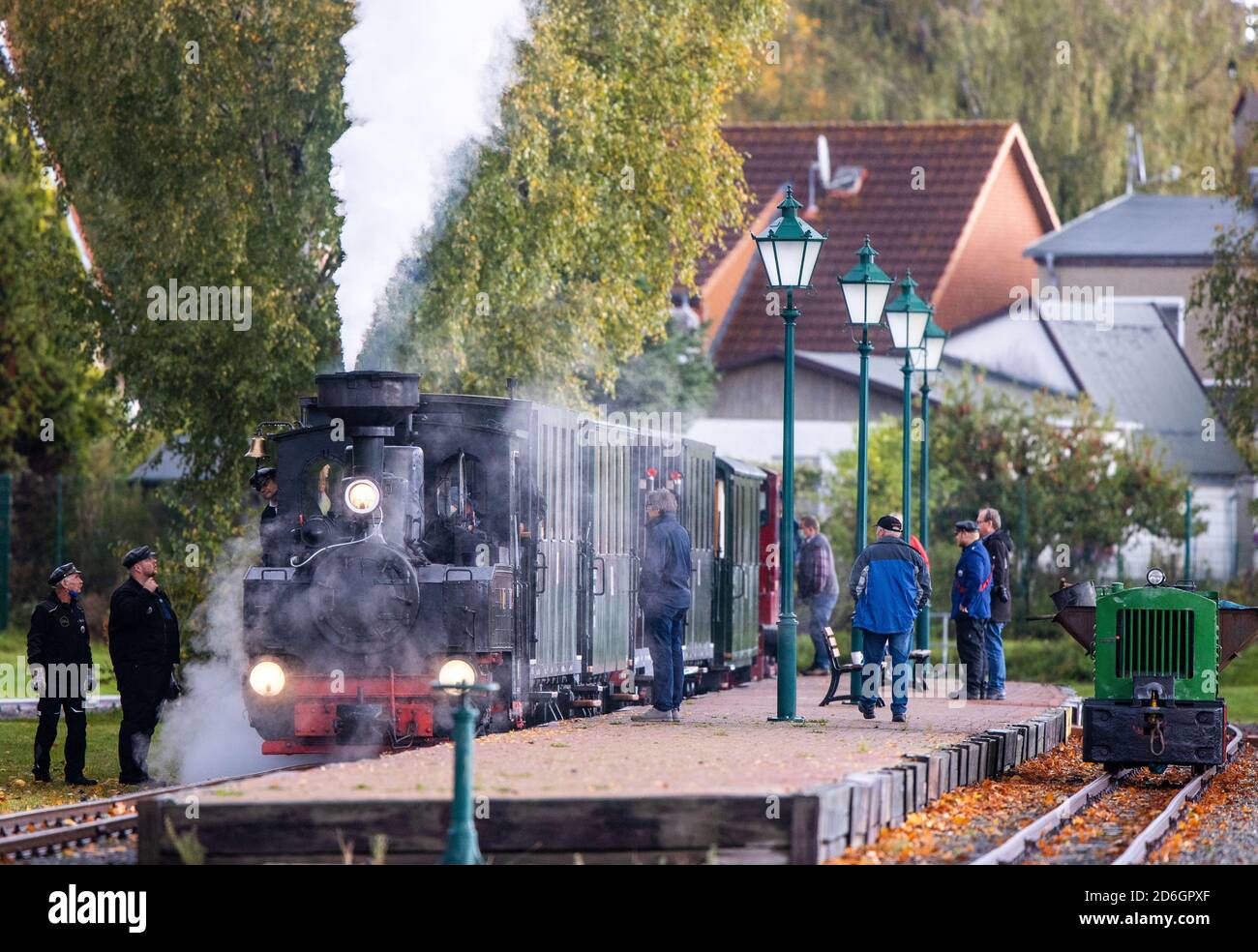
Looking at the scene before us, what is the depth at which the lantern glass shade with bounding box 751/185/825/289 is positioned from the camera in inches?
751

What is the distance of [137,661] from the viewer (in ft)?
58.2

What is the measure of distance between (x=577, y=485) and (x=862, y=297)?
417 cm

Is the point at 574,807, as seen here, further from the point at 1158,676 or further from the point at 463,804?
the point at 1158,676

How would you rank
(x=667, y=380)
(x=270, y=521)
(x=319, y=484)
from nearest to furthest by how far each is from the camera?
(x=319, y=484) → (x=270, y=521) → (x=667, y=380)

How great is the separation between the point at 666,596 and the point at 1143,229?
38182mm

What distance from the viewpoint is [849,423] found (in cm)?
4391

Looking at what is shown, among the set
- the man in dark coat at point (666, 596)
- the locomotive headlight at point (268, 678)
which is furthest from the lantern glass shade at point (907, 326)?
the locomotive headlight at point (268, 678)

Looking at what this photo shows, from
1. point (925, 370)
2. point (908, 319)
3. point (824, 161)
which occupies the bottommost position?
point (925, 370)

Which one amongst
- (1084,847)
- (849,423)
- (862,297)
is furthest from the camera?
(849,423)

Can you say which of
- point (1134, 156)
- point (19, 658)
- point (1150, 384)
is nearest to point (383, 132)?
point (19, 658)

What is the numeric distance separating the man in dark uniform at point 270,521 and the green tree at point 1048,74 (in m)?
39.7

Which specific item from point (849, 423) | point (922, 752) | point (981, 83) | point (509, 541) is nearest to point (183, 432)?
point (509, 541)

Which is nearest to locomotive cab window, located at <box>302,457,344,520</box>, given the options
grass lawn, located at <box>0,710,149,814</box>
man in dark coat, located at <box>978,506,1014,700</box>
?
grass lawn, located at <box>0,710,149,814</box>
